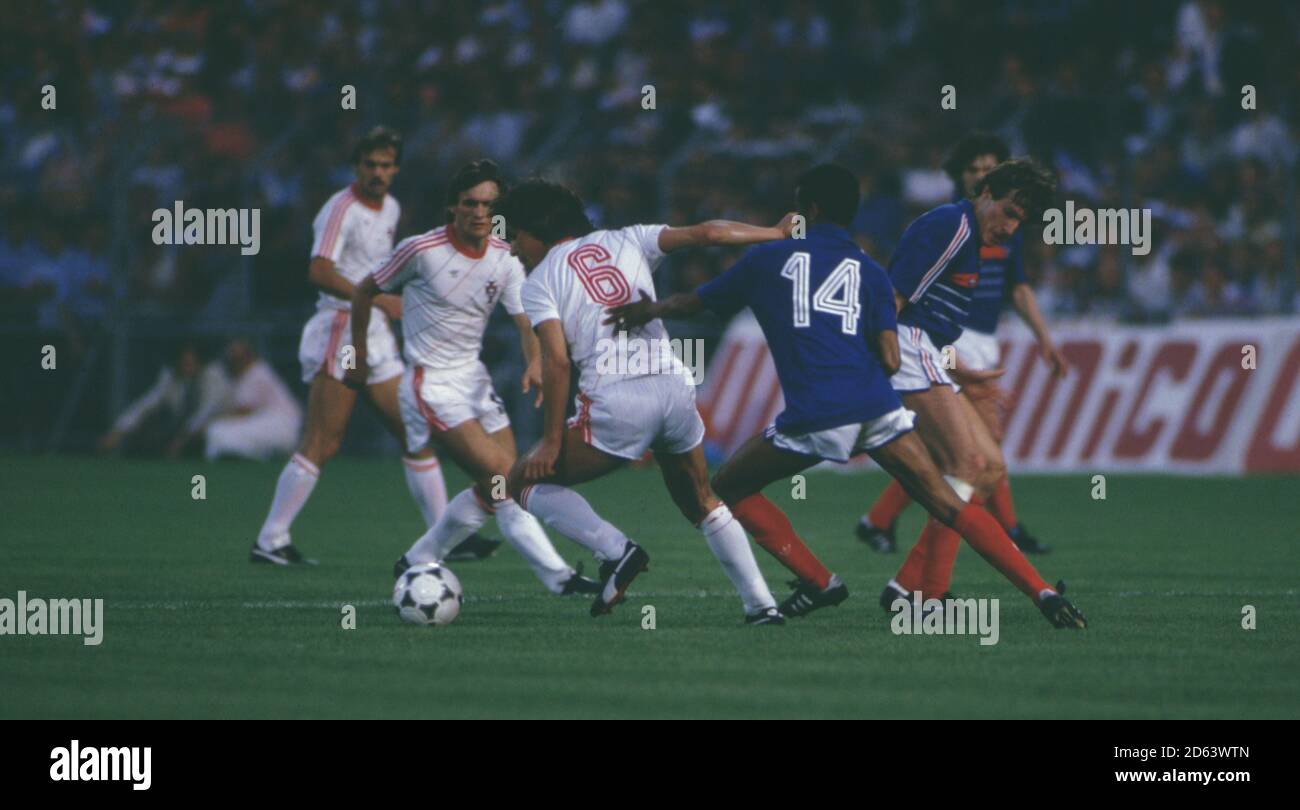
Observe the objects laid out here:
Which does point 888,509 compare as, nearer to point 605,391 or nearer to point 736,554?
point 736,554

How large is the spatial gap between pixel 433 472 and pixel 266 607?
8.07 ft

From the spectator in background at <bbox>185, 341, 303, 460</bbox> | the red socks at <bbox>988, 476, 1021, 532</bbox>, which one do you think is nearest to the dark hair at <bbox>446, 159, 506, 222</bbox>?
the red socks at <bbox>988, 476, 1021, 532</bbox>

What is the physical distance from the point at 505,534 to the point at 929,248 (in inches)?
86.7

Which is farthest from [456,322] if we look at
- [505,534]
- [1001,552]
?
[1001,552]

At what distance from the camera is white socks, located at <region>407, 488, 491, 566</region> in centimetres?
965

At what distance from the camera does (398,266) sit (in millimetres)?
10352

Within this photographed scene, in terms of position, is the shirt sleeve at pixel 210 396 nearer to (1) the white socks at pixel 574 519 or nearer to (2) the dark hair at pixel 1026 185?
(1) the white socks at pixel 574 519

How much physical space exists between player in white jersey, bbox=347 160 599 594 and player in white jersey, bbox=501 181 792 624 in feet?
4.18

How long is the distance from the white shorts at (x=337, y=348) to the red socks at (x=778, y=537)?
136 inches

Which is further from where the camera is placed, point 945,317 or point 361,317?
point 361,317

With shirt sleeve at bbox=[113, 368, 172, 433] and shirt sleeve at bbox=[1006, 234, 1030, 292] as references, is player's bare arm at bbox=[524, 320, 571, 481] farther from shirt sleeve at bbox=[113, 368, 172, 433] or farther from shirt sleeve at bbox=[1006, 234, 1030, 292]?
shirt sleeve at bbox=[113, 368, 172, 433]

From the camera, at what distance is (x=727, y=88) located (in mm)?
22984
